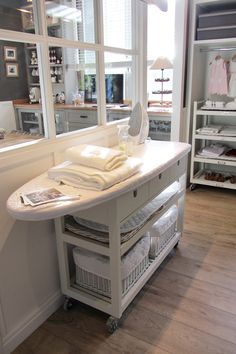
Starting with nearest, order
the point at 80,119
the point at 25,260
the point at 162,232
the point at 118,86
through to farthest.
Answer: the point at 25,260 < the point at 162,232 < the point at 80,119 < the point at 118,86

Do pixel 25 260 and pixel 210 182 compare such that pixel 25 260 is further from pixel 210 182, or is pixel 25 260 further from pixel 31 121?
pixel 210 182

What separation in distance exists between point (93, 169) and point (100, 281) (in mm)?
667

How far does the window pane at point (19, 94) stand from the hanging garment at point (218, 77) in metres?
1.99

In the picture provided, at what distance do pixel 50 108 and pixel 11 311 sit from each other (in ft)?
3.41

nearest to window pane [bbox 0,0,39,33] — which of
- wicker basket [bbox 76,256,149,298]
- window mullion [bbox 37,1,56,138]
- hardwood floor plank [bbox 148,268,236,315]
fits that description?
window mullion [bbox 37,1,56,138]

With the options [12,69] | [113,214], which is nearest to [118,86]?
[12,69]

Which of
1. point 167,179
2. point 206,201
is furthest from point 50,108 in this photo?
point 206,201

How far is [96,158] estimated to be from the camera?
1.34 metres

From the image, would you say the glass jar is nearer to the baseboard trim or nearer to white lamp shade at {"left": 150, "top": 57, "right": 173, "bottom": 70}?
the baseboard trim

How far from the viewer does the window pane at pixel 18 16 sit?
1.42m

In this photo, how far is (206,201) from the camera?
3119mm

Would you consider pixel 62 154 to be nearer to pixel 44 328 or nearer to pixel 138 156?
pixel 138 156

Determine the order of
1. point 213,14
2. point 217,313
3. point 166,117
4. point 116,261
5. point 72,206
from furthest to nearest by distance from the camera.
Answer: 1. point 166,117
2. point 213,14
3. point 217,313
4. point 116,261
5. point 72,206

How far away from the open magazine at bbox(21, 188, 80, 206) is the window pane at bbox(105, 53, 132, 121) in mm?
1182
